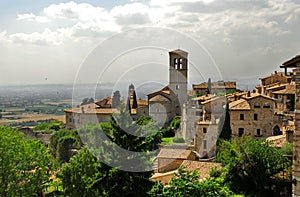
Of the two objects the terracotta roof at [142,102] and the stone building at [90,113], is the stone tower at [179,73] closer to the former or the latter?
the terracotta roof at [142,102]

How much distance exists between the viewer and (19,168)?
1923cm

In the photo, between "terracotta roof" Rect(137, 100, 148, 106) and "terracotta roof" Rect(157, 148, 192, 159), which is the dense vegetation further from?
"terracotta roof" Rect(137, 100, 148, 106)

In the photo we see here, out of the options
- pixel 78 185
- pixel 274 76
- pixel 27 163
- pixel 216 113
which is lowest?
pixel 78 185

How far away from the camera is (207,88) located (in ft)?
184

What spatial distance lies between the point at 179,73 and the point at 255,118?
62.8 feet

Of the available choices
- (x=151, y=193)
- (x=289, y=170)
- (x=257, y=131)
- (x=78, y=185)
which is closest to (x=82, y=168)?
(x=78, y=185)

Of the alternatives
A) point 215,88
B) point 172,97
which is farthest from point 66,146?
point 215,88

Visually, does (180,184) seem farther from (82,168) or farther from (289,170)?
(82,168)

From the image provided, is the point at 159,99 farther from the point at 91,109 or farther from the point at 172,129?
the point at 91,109

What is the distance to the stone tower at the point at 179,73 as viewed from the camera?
4422 centimetres

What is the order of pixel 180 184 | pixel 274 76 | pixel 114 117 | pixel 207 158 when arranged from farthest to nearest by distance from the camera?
pixel 274 76
pixel 207 158
pixel 114 117
pixel 180 184

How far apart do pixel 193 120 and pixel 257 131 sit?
8.36 m

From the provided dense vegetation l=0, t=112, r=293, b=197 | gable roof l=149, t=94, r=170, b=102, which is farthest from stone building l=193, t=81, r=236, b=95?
dense vegetation l=0, t=112, r=293, b=197

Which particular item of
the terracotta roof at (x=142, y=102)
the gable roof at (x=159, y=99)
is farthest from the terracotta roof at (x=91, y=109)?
the gable roof at (x=159, y=99)
